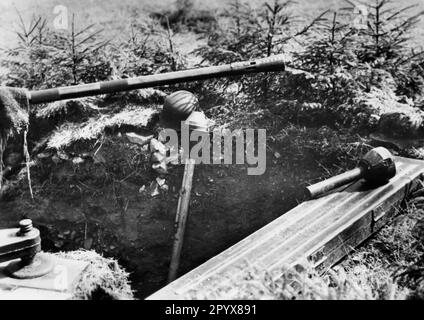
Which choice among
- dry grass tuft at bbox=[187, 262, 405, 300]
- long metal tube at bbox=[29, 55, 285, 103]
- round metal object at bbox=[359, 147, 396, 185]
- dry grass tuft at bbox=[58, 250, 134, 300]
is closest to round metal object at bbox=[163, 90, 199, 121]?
long metal tube at bbox=[29, 55, 285, 103]

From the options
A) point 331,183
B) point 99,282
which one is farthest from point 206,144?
point 99,282

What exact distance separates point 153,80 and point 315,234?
234 cm

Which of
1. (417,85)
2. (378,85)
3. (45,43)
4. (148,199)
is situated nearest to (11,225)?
(148,199)

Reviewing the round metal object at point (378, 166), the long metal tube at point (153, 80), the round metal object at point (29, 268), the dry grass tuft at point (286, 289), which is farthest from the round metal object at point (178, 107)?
the dry grass tuft at point (286, 289)

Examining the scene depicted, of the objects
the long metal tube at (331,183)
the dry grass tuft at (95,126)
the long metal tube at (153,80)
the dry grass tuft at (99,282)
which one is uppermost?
the long metal tube at (153,80)

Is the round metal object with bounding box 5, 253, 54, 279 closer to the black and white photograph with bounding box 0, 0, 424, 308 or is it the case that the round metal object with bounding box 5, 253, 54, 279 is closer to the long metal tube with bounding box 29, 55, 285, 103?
the black and white photograph with bounding box 0, 0, 424, 308

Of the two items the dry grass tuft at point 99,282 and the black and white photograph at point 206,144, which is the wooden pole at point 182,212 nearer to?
the black and white photograph at point 206,144

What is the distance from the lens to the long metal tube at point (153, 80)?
4.28 meters

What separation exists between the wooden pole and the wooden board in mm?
1480

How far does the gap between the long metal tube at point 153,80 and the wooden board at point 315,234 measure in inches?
63.2

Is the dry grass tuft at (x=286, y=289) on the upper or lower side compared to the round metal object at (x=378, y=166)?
lower

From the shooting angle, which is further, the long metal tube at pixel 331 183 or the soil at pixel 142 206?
the soil at pixel 142 206

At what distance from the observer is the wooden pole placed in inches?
200
